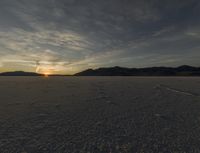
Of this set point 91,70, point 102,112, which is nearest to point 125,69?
point 91,70

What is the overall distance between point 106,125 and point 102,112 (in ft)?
4.47

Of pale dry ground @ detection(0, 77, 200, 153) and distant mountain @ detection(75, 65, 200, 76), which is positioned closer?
pale dry ground @ detection(0, 77, 200, 153)

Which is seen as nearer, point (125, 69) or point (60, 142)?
point (60, 142)

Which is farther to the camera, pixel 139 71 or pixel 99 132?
pixel 139 71

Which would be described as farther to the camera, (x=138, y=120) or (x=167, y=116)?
Answer: (x=167, y=116)

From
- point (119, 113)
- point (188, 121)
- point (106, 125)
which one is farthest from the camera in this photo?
point (119, 113)

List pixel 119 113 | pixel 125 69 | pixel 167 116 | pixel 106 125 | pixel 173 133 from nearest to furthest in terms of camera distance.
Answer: pixel 173 133
pixel 106 125
pixel 167 116
pixel 119 113
pixel 125 69

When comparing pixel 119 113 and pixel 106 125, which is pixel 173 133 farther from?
pixel 119 113

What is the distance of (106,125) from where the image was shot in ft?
14.4

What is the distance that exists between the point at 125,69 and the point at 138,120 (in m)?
186

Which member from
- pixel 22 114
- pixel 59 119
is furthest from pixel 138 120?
pixel 22 114

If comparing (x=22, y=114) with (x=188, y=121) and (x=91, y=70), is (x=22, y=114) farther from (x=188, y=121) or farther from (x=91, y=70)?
(x=91, y=70)

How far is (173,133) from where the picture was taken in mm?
3793

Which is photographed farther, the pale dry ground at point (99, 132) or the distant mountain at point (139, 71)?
the distant mountain at point (139, 71)
